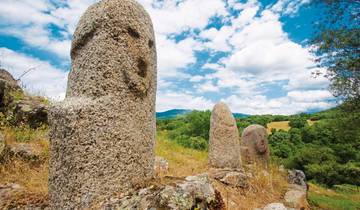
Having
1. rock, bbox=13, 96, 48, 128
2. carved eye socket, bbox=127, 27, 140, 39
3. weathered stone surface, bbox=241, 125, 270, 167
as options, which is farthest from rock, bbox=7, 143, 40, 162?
weathered stone surface, bbox=241, 125, 270, 167

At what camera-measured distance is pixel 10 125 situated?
26.3ft

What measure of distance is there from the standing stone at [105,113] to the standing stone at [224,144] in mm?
7747

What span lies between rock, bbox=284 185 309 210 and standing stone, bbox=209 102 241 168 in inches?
→ 82.3

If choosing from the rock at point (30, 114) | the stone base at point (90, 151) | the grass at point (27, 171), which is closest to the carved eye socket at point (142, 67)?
the stone base at point (90, 151)

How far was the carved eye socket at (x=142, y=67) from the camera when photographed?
3.54 meters

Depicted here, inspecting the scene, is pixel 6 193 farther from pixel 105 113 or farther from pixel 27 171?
pixel 105 113

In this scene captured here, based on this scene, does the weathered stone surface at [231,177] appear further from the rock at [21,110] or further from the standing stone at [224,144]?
the rock at [21,110]

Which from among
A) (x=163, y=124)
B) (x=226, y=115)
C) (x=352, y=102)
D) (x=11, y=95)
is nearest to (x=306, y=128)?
(x=163, y=124)

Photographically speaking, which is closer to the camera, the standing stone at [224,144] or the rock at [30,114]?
the rock at [30,114]

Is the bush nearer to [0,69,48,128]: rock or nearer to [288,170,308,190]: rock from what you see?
[288,170,308,190]: rock

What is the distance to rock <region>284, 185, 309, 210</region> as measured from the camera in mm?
10367

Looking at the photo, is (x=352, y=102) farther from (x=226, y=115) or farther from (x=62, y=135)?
(x=62, y=135)

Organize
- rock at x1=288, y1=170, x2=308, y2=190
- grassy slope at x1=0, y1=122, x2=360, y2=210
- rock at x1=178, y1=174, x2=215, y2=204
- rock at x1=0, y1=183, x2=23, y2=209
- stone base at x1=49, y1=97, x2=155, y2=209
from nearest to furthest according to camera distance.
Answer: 1. rock at x1=178, y1=174, x2=215, y2=204
2. stone base at x1=49, y1=97, x2=155, y2=209
3. rock at x1=0, y1=183, x2=23, y2=209
4. grassy slope at x1=0, y1=122, x2=360, y2=210
5. rock at x1=288, y1=170, x2=308, y2=190

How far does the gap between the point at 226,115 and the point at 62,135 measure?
8779 mm
